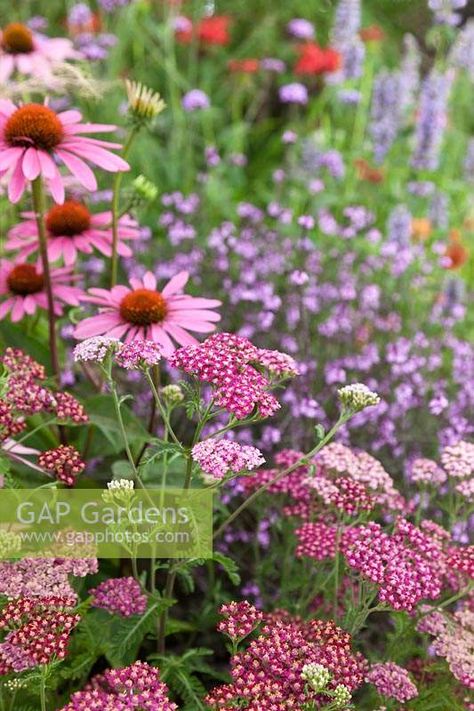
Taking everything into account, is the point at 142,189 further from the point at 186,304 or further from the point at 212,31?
the point at 212,31

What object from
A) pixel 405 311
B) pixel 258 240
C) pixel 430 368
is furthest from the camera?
pixel 405 311

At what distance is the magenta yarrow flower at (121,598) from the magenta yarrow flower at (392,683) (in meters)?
0.46

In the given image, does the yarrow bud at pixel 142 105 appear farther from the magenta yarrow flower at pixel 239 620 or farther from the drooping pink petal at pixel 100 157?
the magenta yarrow flower at pixel 239 620

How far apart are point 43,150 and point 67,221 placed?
32 centimetres

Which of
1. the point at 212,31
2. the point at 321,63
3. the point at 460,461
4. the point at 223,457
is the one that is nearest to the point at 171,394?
the point at 223,457

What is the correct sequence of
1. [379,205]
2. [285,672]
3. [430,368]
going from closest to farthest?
1. [285,672]
2. [430,368]
3. [379,205]

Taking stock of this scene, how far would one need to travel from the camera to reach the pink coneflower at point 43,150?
1.90 m

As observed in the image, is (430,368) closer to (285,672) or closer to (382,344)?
(382,344)

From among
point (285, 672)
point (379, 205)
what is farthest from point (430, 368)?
point (379, 205)

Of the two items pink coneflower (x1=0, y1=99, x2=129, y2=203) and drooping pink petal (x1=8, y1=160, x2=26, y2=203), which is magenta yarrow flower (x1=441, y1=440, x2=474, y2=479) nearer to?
pink coneflower (x1=0, y1=99, x2=129, y2=203)

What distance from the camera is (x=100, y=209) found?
12.3ft

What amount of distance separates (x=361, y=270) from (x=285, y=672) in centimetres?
237

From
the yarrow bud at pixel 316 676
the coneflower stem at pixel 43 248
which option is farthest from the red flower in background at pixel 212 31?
the yarrow bud at pixel 316 676

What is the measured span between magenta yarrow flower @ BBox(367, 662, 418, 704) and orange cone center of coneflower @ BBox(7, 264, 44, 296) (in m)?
1.30
